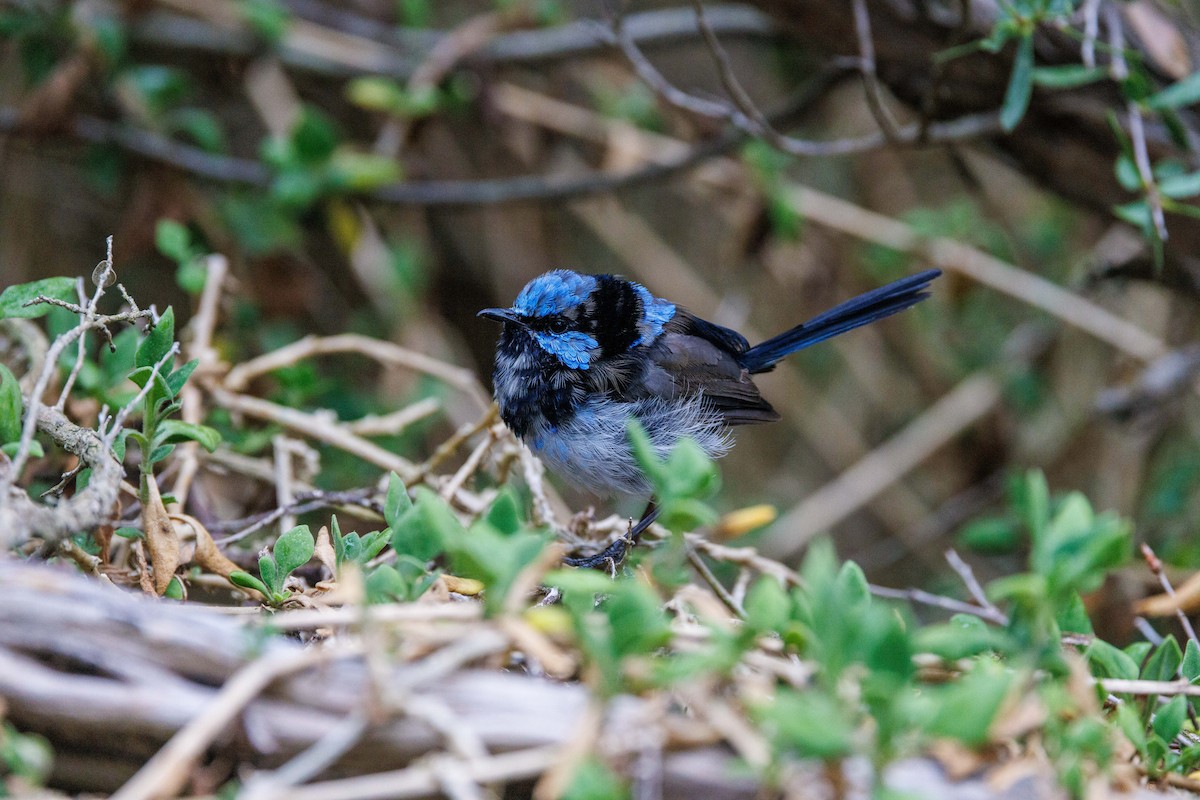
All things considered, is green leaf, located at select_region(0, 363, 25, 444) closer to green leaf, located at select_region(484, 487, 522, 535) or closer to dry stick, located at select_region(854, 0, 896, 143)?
green leaf, located at select_region(484, 487, 522, 535)

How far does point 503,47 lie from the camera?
4289mm

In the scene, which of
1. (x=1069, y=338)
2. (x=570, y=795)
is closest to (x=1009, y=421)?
(x=1069, y=338)

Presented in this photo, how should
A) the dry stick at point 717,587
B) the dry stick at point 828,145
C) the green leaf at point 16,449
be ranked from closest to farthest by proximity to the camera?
the green leaf at point 16,449 < the dry stick at point 717,587 < the dry stick at point 828,145

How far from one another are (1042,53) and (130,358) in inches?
97.9

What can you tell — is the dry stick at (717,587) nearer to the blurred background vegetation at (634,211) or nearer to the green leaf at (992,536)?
the blurred background vegetation at (634,211)

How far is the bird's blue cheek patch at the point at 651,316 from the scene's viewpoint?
3258 millimetres

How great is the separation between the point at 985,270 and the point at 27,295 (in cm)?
351

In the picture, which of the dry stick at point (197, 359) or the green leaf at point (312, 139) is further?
the green leaf at point (312, 139)

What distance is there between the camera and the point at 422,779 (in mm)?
988

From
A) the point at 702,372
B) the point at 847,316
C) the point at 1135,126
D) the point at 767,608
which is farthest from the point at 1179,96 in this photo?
the point at 767,608

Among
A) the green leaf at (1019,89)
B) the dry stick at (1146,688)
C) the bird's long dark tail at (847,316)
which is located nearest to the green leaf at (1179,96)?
the green leaf at (1019,89)

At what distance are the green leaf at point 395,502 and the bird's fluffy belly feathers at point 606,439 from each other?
1.38 meters

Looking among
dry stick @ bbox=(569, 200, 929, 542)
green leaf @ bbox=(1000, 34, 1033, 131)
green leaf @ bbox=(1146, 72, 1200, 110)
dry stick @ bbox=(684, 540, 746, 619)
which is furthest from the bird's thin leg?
dry stick @ bbox=(569, 200, 929, 542)

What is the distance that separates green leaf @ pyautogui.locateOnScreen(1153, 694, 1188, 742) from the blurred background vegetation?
157cm
